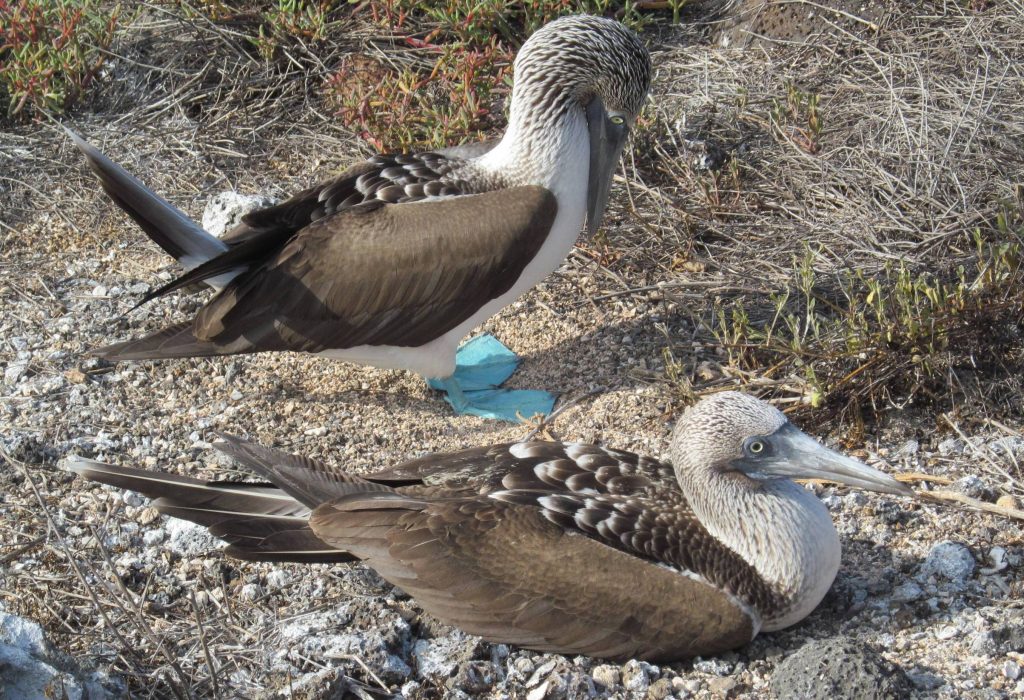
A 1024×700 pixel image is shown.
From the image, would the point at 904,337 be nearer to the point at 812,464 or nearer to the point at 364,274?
the point at 812,464

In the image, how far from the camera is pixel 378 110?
20.9ft

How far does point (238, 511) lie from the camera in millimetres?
3889

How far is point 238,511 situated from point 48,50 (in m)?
3.73

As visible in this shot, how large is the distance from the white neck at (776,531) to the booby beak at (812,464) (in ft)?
0.24

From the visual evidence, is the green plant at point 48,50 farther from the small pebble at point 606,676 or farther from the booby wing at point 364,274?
the small pebble at point 606,676

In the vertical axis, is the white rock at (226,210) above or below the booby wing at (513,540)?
above

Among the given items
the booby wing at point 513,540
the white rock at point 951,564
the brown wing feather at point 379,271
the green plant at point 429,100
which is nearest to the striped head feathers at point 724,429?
the booby wing at point 513,540

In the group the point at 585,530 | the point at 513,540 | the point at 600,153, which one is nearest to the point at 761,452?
the point at 585,530

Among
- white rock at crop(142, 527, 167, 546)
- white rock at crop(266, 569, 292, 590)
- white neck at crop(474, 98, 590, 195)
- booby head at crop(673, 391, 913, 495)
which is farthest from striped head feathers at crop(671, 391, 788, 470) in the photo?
white rock at crop(142, 527, 167, 546)

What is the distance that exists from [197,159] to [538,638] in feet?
12.6

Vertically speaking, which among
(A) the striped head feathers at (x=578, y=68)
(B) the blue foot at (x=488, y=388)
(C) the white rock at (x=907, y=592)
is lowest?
(C) the white rock at (x=907, y=592)

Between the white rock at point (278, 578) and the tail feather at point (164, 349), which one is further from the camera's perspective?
the tail feather at point (164, 349)

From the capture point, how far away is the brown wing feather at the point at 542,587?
3.52 meters

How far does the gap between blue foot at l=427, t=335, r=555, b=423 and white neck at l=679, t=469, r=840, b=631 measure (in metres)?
1.50
